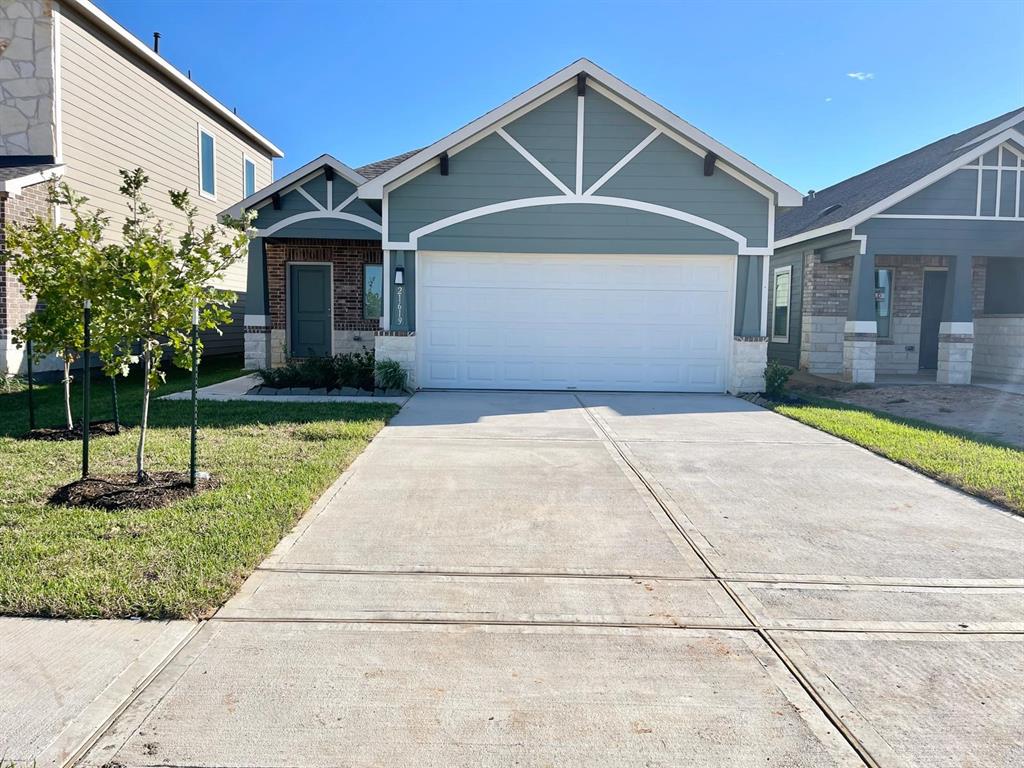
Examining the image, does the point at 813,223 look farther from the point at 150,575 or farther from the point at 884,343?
the point at 150,575

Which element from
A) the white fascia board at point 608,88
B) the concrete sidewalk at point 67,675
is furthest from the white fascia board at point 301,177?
the concrete sidewalk at point 67,675

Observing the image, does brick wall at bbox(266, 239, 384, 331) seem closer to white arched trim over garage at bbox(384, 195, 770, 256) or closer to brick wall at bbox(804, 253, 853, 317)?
white arched trim over garage at bbox(384, 195, 770, 256)

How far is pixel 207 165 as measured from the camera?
18.9m

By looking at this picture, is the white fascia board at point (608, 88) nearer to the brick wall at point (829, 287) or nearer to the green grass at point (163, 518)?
the green grass at point (163, 518)

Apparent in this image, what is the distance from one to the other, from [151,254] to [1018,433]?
32.6 feet

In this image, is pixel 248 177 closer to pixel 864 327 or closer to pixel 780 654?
pixel 864 327

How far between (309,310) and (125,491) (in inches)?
446

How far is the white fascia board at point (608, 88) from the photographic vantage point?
37.8 feet

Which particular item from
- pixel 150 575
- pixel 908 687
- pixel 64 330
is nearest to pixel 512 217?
pixel 64 330

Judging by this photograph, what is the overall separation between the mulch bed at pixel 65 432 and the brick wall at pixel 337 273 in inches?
316

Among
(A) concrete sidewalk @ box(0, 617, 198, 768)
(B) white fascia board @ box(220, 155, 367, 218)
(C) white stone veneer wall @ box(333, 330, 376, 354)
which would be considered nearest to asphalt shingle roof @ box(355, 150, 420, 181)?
(B) white fascia board @ box(220, 155, 367, 218)

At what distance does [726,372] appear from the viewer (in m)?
12.7

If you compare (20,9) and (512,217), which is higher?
(20,9)

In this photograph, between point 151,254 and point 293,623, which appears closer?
point 293,623
